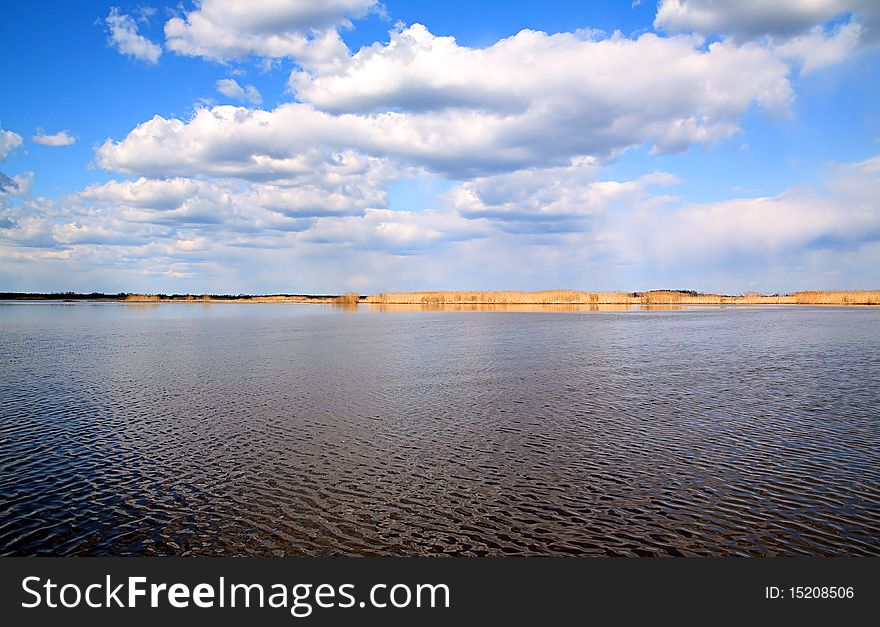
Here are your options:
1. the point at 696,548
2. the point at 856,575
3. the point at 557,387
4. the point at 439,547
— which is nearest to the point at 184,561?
the point at 439,547

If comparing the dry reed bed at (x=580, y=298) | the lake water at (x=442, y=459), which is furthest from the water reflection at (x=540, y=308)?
the lake water at (x=442, y=459)

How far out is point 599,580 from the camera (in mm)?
8336

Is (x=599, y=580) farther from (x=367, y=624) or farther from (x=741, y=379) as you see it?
(x=741, y=379)

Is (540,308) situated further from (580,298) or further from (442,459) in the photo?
(442,459)

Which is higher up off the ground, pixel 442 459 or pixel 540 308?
pixel 540 308

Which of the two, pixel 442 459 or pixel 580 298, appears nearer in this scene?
pixel 442 459

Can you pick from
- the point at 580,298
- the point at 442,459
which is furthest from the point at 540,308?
the point at 442,459

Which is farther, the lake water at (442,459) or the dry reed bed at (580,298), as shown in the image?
the dry reed bed at (580,298)

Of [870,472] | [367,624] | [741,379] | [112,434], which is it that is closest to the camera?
[367,624]

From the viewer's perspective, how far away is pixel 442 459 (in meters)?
13.5

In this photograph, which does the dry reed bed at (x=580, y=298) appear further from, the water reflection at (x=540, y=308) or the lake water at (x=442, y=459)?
the lake water at (x=442, y=459)

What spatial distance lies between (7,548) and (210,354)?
2591cm

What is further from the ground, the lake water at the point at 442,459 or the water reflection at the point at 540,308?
the water reflection at the point at 540,308

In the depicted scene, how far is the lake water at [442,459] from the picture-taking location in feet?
30.6
